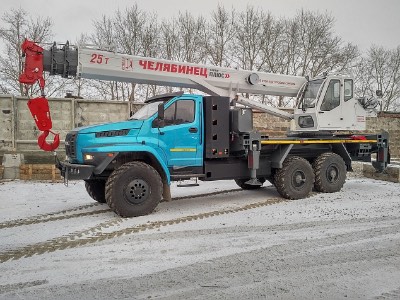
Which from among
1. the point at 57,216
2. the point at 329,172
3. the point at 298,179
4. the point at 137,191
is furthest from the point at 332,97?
the point at 57,216

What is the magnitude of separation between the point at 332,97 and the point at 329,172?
206 cm

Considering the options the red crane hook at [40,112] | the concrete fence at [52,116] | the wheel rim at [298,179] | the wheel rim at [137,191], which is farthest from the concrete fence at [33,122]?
the wheel rim at [298,179]

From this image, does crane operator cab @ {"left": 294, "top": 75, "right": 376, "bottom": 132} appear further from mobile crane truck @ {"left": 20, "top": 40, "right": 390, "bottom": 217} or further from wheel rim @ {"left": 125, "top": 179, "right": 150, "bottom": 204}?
wheel rim @ {"left": 125, "top": 179, "right": 150, "bottom": 204}

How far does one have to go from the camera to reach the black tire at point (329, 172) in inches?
356

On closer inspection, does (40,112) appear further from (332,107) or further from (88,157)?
(332,107)

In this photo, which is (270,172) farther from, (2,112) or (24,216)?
(2,112)

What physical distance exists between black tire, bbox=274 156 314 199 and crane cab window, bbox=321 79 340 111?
1700 millimetres

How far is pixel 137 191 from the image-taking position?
666 centimetres

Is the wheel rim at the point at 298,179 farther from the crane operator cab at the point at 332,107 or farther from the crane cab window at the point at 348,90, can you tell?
the crane cab window at the point at 348,90

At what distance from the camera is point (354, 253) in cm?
457

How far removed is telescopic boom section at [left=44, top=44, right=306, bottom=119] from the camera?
7.12m

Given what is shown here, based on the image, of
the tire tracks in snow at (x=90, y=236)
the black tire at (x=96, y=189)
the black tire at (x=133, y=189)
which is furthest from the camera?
the black tire at (x=96, y=189)

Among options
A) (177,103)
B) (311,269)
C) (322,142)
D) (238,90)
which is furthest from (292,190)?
(311,269)

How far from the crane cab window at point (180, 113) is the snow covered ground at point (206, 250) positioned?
77.7 inches
